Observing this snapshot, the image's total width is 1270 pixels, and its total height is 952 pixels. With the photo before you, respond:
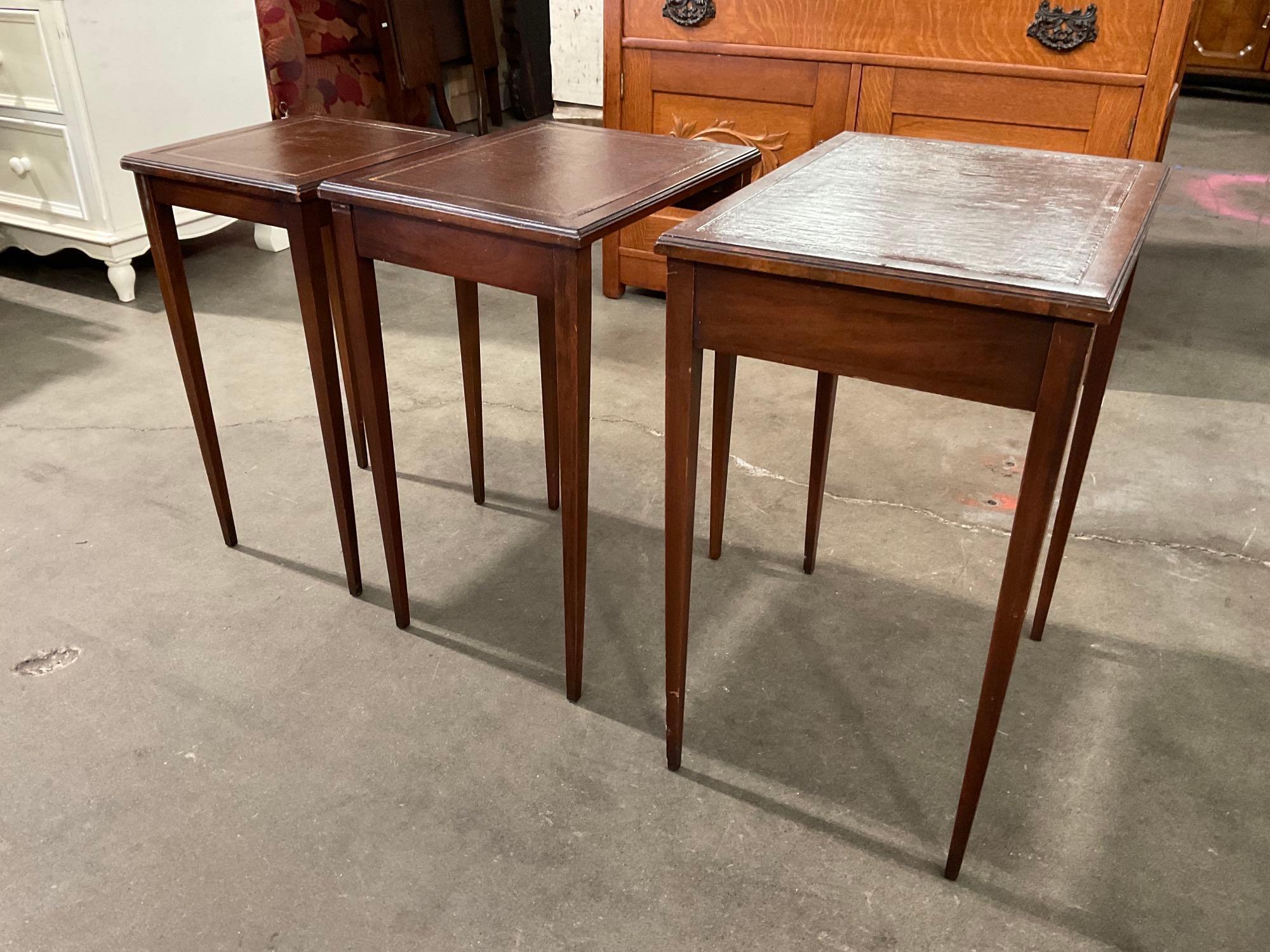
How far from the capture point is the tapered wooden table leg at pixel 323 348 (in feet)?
4.52

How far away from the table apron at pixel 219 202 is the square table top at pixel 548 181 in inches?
6.0

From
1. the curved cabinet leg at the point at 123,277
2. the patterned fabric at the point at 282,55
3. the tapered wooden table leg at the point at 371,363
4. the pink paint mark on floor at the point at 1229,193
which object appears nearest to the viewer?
the tapered wooden table leg at the point at 371,363

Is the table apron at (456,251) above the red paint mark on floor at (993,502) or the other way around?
above

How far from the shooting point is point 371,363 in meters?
1.35

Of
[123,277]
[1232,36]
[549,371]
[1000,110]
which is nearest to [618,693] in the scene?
[549,371]

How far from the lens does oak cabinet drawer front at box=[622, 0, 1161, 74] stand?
2.07 metres

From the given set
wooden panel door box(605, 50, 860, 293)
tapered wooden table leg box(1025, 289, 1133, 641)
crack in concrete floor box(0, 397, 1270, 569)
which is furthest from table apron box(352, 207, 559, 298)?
wooden panel door box(605, 50, 860, 293)

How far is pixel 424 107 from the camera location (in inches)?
169

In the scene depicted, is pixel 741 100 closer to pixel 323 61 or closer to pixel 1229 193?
pixel 323 61

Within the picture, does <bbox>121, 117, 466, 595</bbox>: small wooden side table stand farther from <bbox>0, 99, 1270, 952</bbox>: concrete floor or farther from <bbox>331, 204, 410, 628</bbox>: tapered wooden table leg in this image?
<bbox>0, 99, 1270, 952</bbox>: concrete floor

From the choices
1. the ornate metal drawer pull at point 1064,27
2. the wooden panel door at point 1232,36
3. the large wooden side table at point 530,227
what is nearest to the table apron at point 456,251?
the large wooden side table at point 530,227

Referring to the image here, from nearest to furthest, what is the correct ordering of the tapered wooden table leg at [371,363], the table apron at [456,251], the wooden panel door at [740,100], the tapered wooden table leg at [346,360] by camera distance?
the table apron at [456,251], the tapered wooden table leg at [371,363], the tapered wooden table leg at [346,360], the wooden panel door at [740,100]

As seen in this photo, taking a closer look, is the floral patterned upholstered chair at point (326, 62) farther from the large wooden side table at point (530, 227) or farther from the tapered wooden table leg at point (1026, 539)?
the tapered wooden table leg at point (1026, 539)

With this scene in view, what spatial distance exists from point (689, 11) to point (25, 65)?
1.70 metres
